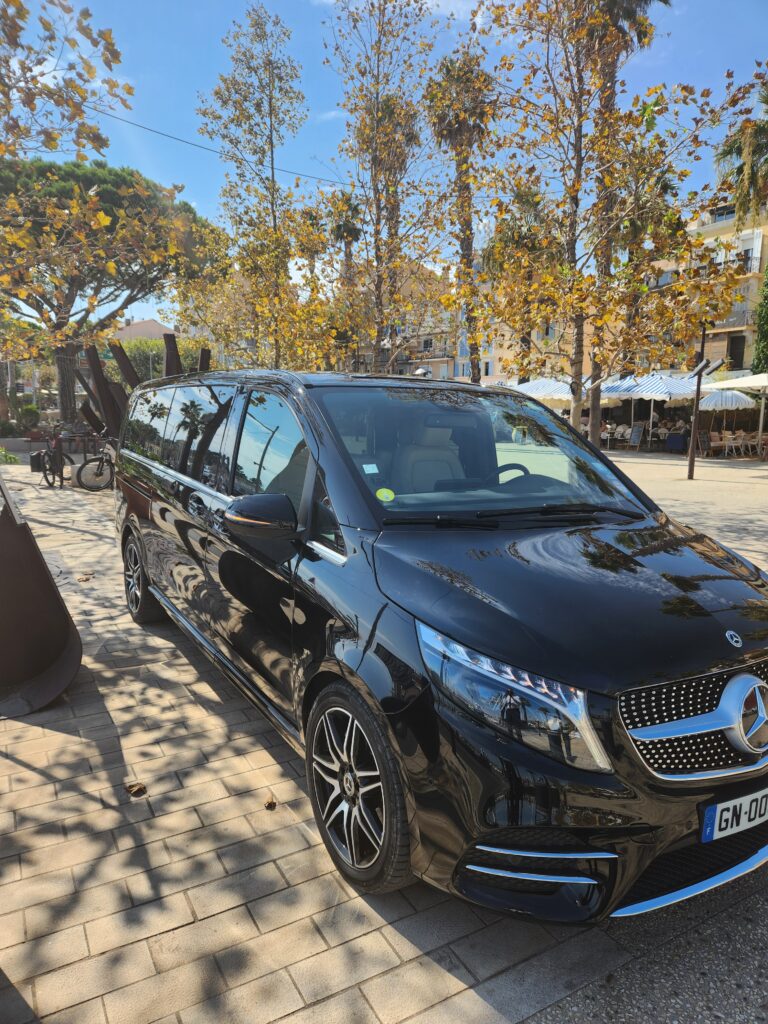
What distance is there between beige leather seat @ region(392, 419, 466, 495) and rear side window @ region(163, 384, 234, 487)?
1039 mm

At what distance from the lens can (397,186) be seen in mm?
11734

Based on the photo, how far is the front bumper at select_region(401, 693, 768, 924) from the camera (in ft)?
5.88

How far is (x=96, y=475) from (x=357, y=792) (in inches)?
510

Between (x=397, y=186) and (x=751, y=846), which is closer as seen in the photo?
(x=751, y=846)

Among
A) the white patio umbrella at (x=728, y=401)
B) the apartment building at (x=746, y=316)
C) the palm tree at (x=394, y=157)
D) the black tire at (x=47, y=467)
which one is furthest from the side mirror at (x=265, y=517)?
the apartment building at (x=746, y=316)

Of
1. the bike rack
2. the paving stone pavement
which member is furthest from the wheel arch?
the bike rack

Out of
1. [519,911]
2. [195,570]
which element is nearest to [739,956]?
[519,911]

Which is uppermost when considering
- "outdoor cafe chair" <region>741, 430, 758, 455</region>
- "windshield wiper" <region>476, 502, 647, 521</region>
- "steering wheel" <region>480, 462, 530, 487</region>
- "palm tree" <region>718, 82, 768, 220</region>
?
"palm tree" <region>718, 82, 768, 220</region>

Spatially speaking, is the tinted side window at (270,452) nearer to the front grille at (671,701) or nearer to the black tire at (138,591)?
the front grille at (671,701)

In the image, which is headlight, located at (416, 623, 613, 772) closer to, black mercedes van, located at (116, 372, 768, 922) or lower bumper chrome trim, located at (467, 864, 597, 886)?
black mercedes van, located at (116, 372, 768, 922)

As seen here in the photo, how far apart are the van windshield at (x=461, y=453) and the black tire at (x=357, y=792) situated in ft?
2.59

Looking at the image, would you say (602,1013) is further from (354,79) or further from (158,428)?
(354,79)

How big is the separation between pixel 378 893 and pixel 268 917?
398 mm

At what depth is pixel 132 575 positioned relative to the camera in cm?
529
